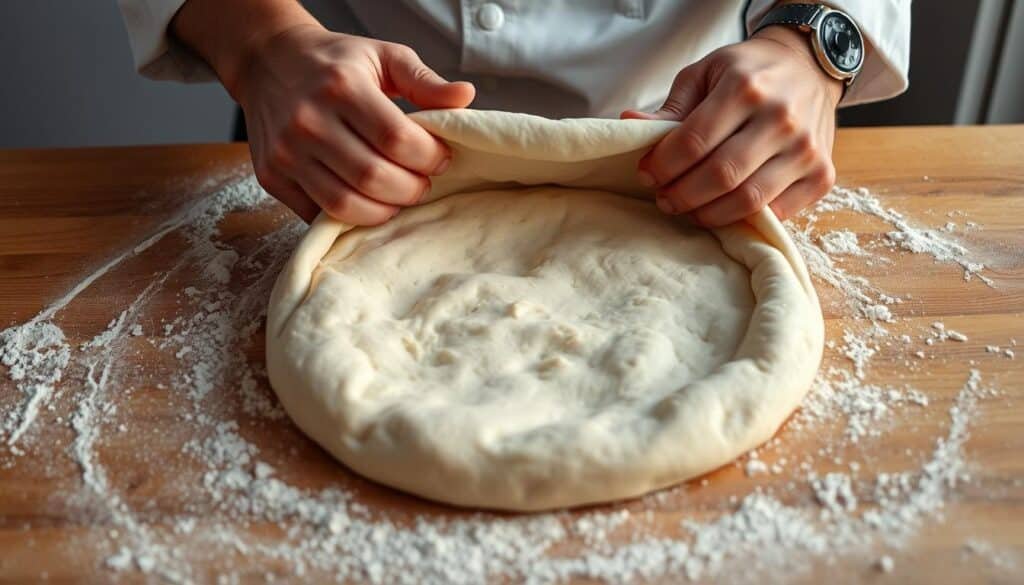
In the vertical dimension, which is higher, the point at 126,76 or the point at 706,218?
the point at 706,218

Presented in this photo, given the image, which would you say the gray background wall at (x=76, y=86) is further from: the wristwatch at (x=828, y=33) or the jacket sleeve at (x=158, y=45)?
the wristwatch at (x=828, y=33)

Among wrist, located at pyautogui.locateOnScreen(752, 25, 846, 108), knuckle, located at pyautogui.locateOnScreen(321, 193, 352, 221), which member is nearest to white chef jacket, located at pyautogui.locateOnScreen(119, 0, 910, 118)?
wrist, located at pyautogui.locateOnScreen(752, 25, 846, 108)

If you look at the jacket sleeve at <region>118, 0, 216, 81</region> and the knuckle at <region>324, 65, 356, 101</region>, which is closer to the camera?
the knuckle at <region>324, 65, 356, 101</region>

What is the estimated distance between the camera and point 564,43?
5.79 ft

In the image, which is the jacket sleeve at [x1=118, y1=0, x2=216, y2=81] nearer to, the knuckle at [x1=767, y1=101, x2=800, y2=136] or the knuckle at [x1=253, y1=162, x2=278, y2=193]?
the knuckle at [x1=253, y1=162, x2=278, y2=193]

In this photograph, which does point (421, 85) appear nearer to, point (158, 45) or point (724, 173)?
point (724, 173)

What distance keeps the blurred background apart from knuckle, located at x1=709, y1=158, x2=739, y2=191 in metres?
1.81

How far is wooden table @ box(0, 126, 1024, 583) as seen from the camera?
1.06 m

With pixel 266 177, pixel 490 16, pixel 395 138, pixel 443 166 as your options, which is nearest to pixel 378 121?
pixel 395 138

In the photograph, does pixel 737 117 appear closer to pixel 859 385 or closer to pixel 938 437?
pixel 859 385

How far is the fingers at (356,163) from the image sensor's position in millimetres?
1355

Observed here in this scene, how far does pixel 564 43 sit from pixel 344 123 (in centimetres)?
59

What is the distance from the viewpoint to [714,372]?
3.90 ft

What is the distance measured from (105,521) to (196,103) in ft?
7.60
